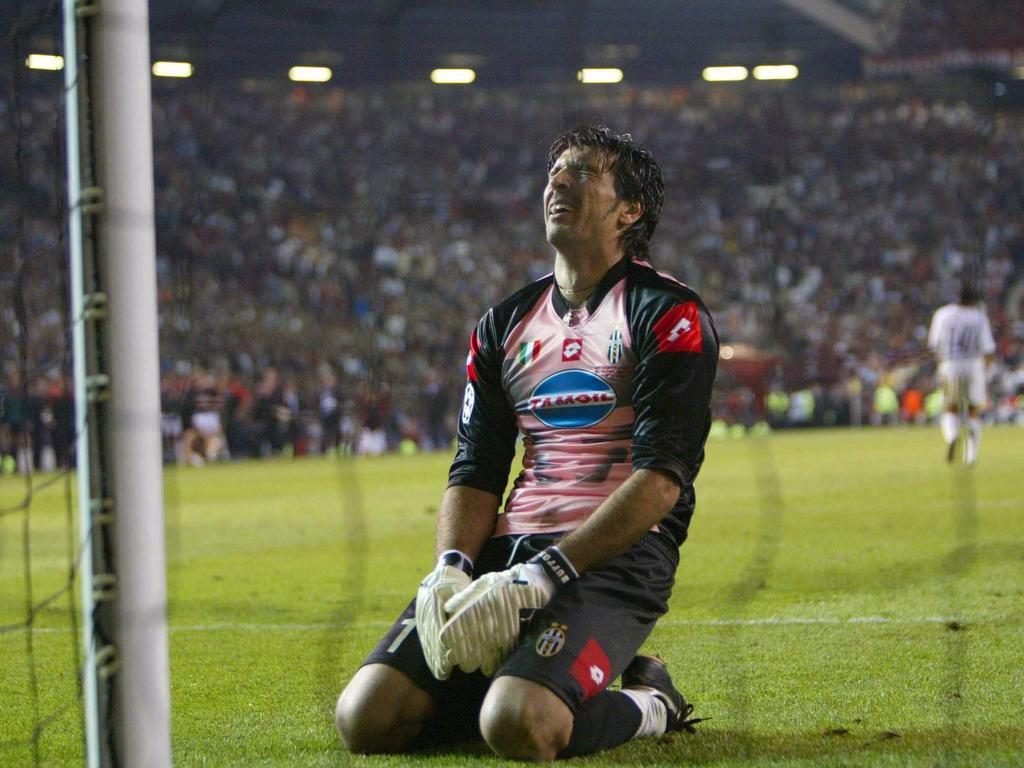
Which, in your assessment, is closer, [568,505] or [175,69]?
[568,505]

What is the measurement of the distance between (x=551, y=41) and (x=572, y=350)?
91.2ft

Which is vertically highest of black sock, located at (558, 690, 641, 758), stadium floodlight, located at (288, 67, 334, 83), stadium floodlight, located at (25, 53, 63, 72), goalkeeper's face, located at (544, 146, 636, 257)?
stadium floodlight, located at (288, 67, 334, 83)

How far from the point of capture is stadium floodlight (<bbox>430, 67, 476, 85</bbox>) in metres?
30.2

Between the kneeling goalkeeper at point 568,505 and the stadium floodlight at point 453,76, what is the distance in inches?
1071

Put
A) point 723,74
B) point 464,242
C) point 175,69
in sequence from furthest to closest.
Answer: point 723,74
point 464,242
point 175,69

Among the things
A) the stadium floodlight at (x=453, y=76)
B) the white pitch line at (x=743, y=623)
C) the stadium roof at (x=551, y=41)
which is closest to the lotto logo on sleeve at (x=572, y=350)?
the white pitch line at (x=743, y=623)

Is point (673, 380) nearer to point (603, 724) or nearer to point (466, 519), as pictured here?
point (466, 519)

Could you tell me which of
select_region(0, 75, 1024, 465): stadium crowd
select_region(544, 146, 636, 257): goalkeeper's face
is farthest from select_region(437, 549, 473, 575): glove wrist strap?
select_region(0, 75, 1024, 465): stadium crowd

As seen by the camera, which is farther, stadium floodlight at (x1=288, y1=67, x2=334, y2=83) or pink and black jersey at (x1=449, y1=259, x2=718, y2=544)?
stadium floodlight at (x1=288, y1=67, x2=334, y2=83)

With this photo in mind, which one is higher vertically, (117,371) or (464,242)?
(464,242)

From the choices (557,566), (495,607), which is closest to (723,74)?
(557,566)

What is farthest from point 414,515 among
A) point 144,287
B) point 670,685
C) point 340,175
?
point 340,175

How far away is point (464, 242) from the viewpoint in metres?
26.4

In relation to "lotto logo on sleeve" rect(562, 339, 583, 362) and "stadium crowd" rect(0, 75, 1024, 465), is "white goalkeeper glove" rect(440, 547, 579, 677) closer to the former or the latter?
"lotto logo on sleeve" rect(562, 339, 583, 362)
